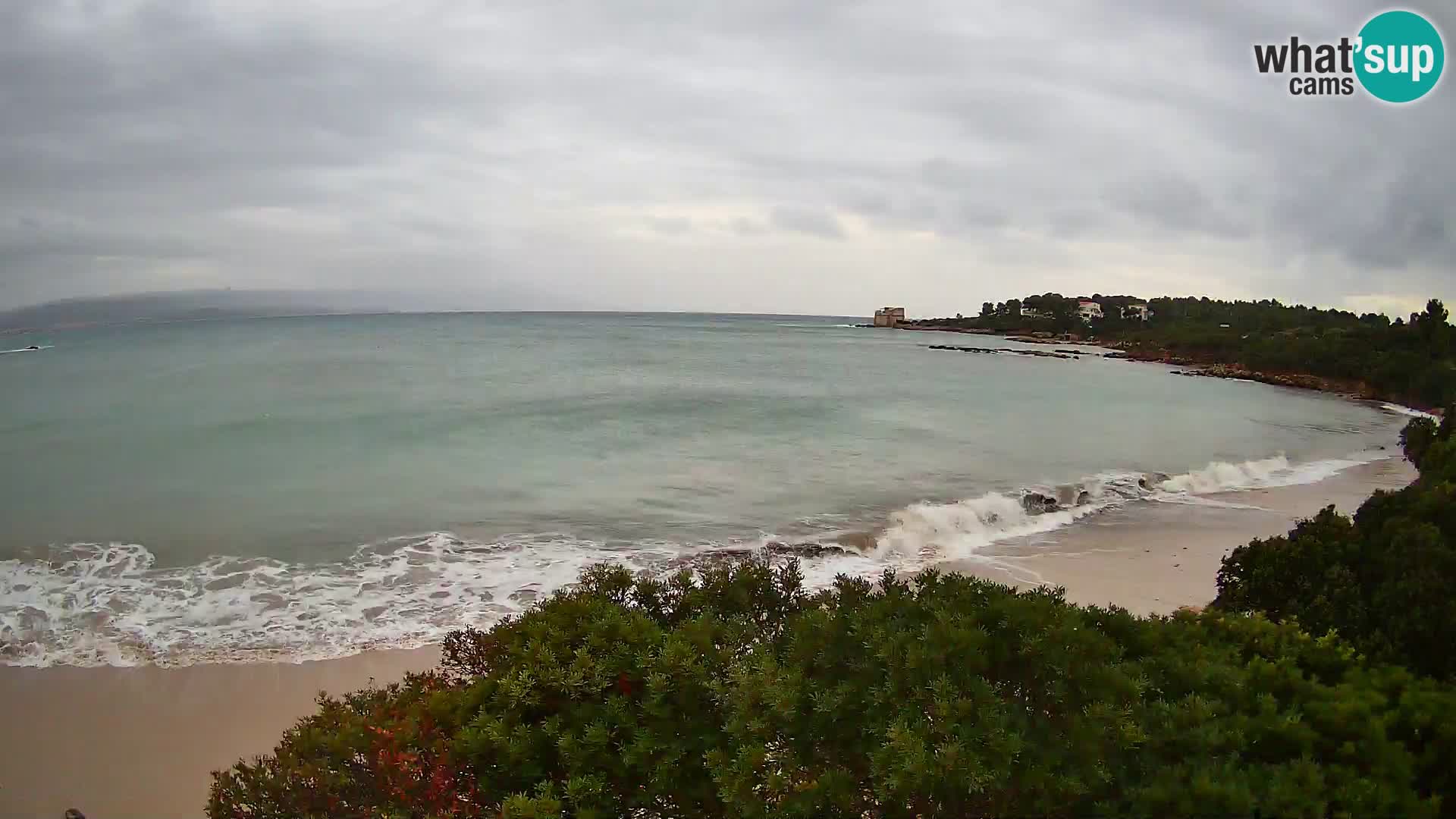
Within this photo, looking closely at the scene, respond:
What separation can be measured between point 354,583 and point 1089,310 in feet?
443

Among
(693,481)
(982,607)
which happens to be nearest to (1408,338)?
(693,481)

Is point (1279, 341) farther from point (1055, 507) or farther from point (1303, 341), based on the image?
point (1055, 507)

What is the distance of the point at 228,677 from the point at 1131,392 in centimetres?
4377

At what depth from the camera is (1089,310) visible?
4993 inches

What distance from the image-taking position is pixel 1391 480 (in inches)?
741

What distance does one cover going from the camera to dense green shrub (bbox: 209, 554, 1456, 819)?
132 inches

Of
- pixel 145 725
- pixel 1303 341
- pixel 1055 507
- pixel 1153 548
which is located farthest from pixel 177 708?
pixel 1303 341

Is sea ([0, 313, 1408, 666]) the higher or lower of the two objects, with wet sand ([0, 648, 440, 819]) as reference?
higher

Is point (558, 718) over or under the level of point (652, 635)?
under

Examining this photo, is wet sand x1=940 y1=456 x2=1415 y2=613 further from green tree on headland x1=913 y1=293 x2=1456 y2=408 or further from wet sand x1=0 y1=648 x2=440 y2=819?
wet sand x1=0 y1=648 x2=440 y2=819

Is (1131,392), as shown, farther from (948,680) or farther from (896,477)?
(948,680)

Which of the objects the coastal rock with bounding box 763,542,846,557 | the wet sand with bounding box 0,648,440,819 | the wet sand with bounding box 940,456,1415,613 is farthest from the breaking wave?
the wet sand with bounding box 940,456,1415,613

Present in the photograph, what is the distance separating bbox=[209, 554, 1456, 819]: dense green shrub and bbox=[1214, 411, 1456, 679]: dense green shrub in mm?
959

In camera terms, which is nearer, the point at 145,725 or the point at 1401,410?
the point at 145,725
